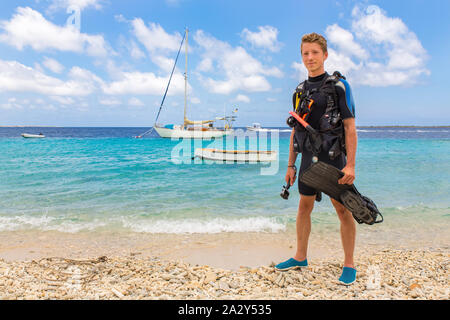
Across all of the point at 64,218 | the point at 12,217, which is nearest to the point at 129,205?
the point at 64,218

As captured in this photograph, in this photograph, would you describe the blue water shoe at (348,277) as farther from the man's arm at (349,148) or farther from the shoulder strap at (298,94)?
the shoulder strap at (298,94)

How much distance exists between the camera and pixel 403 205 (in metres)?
8.16

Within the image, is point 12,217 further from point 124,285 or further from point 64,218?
point 124,285

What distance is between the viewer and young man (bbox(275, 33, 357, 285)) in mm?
2494

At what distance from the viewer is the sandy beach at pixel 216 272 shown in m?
2.75

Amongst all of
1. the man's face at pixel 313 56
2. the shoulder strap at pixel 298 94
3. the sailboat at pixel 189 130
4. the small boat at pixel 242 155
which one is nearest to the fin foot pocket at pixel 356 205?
the shoulder strap at pixel 298 94

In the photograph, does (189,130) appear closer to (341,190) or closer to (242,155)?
(242,155)

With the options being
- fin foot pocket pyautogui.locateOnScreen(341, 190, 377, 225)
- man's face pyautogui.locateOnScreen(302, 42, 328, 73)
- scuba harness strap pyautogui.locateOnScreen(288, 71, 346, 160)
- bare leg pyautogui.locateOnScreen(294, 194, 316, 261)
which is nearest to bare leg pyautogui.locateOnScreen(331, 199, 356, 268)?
A: fin foot pocket pyautogui.locateOnScreen(341, 190, 377, 225)

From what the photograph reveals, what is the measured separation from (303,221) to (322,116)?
3.99ft

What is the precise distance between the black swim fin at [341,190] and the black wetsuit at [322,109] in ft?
0.45

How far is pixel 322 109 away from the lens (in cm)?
262

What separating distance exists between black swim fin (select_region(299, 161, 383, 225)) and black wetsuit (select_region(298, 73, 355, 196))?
0.45 feet

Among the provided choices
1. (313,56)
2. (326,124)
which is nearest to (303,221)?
(326,124)

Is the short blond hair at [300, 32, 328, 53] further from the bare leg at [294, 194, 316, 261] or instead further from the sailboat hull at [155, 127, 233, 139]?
the sailboat hull at [155, 127, 233, 139]
